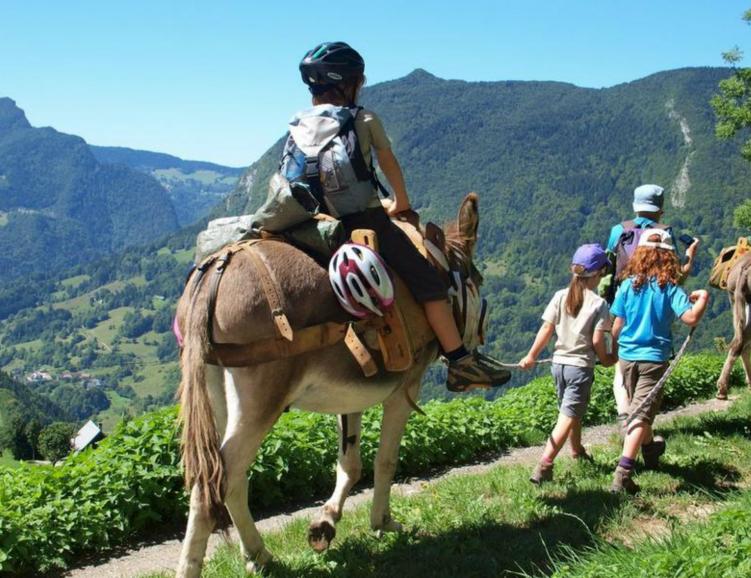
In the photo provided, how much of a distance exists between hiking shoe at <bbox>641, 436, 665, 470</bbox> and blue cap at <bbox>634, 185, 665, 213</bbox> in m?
2.30

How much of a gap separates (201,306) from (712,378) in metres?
10.7

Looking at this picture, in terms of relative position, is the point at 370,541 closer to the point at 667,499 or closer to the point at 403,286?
the point at 403,286

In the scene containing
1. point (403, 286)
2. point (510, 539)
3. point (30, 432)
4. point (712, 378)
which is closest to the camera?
point (403, 286)

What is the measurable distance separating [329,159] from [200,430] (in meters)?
1.77

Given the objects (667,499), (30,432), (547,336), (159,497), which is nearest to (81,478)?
(159,497)

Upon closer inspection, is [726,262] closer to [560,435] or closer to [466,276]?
[560,435]

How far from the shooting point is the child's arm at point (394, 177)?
4.99 metres

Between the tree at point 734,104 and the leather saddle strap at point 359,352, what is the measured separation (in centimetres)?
2448

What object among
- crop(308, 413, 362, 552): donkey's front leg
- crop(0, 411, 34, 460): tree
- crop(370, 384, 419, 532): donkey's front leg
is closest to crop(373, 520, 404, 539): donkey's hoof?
crop(370, 384, 419, 532): donkey's front leg

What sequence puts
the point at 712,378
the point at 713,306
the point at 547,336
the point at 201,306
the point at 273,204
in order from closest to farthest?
the point at 201,306 → the point at 273,204 → the point at 547,336 → the point at 712,378 → the point at 713,306

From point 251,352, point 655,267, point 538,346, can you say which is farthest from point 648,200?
point 251,352

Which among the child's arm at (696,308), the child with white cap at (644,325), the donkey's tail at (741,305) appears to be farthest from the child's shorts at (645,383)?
the donkey's tail at (741,305)

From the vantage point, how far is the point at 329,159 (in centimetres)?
472

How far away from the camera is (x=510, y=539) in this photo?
18.3 ft
